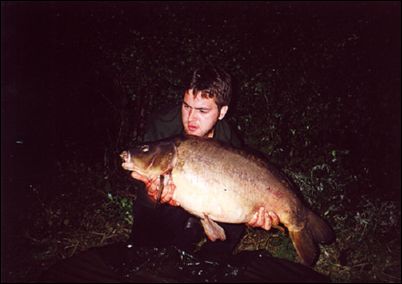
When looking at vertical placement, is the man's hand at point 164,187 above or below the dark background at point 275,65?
below

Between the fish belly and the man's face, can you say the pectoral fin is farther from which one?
the man's face

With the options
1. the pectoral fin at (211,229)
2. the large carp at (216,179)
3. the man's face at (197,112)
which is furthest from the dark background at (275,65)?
the pectoral fin at (211,229)

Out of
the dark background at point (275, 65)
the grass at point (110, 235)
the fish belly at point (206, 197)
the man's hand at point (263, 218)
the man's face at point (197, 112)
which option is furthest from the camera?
the dark background at point (275, 65)

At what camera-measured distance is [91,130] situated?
4926mm

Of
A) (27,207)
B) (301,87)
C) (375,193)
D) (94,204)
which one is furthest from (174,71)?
(375,193)

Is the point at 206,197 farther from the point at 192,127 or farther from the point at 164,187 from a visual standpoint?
the point at 192,127

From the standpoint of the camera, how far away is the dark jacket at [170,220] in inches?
109

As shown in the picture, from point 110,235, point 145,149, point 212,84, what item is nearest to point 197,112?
point 212,84

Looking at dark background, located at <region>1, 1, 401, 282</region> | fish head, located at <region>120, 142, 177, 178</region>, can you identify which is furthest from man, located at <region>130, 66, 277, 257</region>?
dark background, located at <region>1, 1, 401, 282</region>

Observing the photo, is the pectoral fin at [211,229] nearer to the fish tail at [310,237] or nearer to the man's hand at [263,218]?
the man's hand at [263,218]

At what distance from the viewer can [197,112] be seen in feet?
8.80

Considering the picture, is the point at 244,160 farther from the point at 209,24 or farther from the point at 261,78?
the point at 209,24

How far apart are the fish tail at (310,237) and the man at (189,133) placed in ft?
1.14

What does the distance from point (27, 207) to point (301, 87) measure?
3.13 metres
